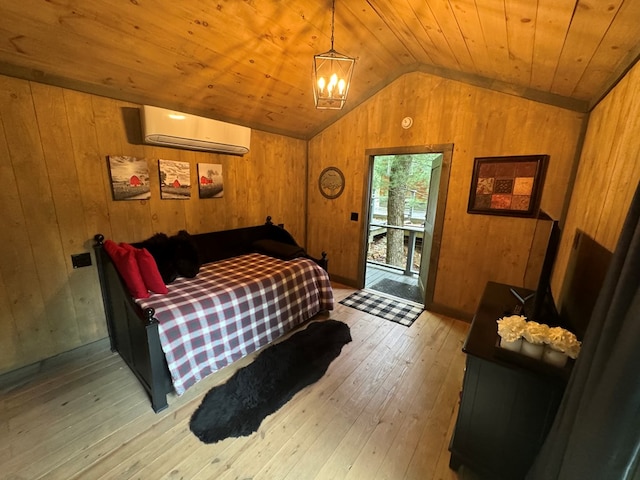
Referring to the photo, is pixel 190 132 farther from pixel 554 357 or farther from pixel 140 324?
pixel 554 357

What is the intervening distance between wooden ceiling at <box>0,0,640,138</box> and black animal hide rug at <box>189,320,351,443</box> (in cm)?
247

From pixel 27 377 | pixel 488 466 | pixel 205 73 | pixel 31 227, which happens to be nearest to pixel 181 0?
pixel 205 73

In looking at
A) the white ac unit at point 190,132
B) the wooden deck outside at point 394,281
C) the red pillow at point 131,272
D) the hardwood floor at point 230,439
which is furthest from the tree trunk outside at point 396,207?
the red pillow at point 131,272

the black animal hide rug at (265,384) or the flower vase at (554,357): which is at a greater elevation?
the flower vase at (554,357)

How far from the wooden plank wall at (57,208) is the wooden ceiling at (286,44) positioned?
19 centimetres

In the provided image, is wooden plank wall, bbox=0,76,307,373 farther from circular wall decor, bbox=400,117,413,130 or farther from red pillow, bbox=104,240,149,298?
circular wall decor, bbox=400,117,413,130

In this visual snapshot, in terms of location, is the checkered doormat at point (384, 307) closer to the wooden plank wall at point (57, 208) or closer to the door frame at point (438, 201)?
the door frame at point (438, 201)

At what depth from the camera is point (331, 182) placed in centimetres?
383

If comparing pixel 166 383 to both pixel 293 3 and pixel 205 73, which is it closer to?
pixel 205 73

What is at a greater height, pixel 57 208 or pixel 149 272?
pixel 57 208

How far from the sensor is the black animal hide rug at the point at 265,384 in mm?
1675

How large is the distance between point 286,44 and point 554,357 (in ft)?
8.75

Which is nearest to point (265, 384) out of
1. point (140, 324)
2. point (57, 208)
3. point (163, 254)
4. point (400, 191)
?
point (140, 324)

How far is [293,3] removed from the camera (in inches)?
70.1
